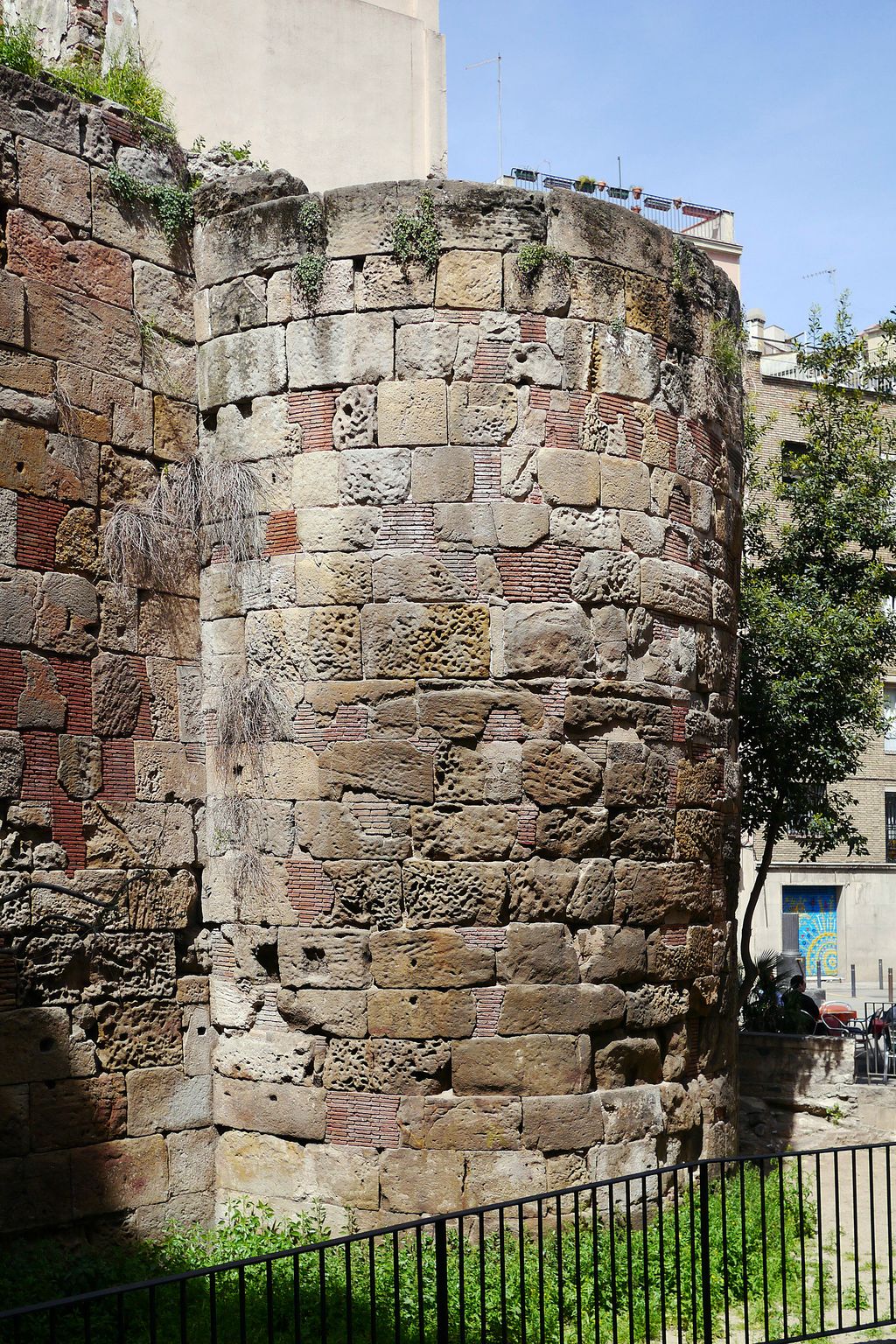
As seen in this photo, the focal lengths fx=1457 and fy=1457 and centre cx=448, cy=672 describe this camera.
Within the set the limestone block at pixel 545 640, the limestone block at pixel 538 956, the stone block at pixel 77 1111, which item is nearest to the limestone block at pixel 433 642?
the limestone block at pixel 545 640

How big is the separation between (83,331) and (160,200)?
40.6 inches

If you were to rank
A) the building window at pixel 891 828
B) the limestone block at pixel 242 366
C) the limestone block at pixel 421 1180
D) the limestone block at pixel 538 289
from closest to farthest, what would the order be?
the limestone block at pixel 421 1180
the limestone block at pixel 538 289
the limestone block at pixel 242 366
the building window at pixel 891 828

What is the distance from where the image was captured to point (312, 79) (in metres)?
13.6

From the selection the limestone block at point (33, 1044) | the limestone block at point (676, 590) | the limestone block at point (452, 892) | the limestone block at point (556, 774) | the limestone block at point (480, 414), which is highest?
the limestone block at point (480, 414)

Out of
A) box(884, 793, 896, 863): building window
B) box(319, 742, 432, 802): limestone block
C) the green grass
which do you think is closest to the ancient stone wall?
the green grass

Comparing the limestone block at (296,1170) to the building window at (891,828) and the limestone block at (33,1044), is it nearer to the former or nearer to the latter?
the limestone block at (33,1044)

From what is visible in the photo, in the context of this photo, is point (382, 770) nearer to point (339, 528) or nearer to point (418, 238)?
point (339, 528)

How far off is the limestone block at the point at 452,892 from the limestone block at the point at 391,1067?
25.0 inches

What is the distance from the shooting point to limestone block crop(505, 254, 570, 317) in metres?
8.09

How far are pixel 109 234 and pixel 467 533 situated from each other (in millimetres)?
2618

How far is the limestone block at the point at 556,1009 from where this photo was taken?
25.0 ft

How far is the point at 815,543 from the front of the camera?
14.2 m

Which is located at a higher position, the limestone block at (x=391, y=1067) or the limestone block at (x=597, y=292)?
the limestone block at (x=597, y=292)

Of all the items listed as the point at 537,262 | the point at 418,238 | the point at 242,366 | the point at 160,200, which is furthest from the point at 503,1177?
the point at 160,200
